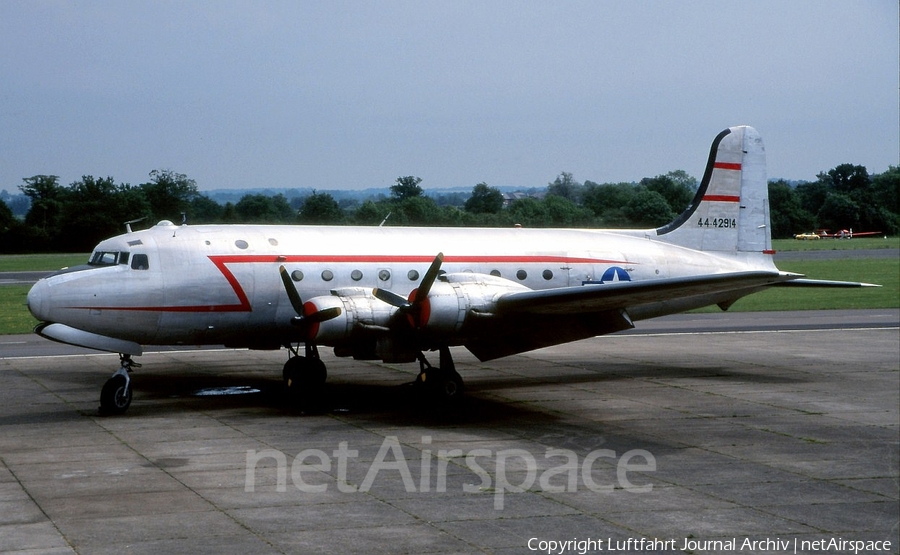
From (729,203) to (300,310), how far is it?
11595mm

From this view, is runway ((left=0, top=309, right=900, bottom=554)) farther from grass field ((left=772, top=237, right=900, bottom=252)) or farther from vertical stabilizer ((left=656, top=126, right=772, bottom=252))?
grass field ((left=772, top=237, right=900, bottom=252))

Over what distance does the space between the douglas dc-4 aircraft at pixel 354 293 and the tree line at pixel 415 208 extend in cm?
174

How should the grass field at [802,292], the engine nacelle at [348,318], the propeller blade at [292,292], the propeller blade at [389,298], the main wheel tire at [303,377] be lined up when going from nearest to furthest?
the engine nacelle at [348,318] < the propeller blade at [389,298] < the propeller blade at [292,292] < the main wheel tire at [303,377] < the grass field at [802,292]

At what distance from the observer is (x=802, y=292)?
47.8m

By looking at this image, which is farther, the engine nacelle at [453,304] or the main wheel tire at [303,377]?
the main wheel tire at [303,377]

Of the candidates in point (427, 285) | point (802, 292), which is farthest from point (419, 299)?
point (802, 292)

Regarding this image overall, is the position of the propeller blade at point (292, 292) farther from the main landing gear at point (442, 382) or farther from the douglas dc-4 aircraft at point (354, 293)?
the main landing gear at point (442, 382)

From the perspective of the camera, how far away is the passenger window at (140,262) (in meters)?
18.1

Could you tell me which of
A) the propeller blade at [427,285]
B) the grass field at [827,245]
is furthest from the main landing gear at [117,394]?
the grass field at [827,245]

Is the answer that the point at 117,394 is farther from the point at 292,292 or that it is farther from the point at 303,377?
the point at 292,292

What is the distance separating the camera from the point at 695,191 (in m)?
24.4

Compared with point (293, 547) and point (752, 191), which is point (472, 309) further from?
point (752, 191)

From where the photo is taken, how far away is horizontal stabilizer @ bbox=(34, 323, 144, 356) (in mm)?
17250

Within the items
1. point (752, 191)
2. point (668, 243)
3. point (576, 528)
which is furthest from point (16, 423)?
point (752, 191)
